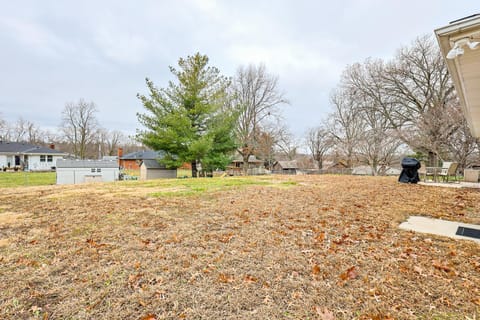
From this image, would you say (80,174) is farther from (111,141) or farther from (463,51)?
(111,141)

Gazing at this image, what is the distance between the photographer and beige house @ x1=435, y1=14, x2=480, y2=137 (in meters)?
2.23

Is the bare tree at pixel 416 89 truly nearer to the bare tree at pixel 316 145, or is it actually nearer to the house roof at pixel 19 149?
the bare tree at pixel 316 145

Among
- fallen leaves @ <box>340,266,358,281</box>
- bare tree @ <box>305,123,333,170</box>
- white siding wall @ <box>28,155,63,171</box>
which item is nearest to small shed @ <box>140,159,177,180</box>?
white siding wall @ <box>28,155,63,171</box>

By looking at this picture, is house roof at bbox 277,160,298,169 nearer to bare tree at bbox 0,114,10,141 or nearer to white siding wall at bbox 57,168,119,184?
white siding wall at bbox 57,168,119,184

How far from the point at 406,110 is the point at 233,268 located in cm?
2219

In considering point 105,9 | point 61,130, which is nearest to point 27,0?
point 105,9

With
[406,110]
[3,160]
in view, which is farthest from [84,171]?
[406,110]

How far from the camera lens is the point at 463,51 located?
2.40 m

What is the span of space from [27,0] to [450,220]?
14.7 metres

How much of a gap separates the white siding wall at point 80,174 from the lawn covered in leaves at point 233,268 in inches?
673

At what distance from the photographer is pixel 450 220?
3.90 meters

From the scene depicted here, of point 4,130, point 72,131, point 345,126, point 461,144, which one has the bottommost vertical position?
point 461,144

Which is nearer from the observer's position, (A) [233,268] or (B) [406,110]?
(A) [233,268]

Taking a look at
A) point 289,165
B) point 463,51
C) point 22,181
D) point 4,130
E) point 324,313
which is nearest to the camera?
point 324,313
